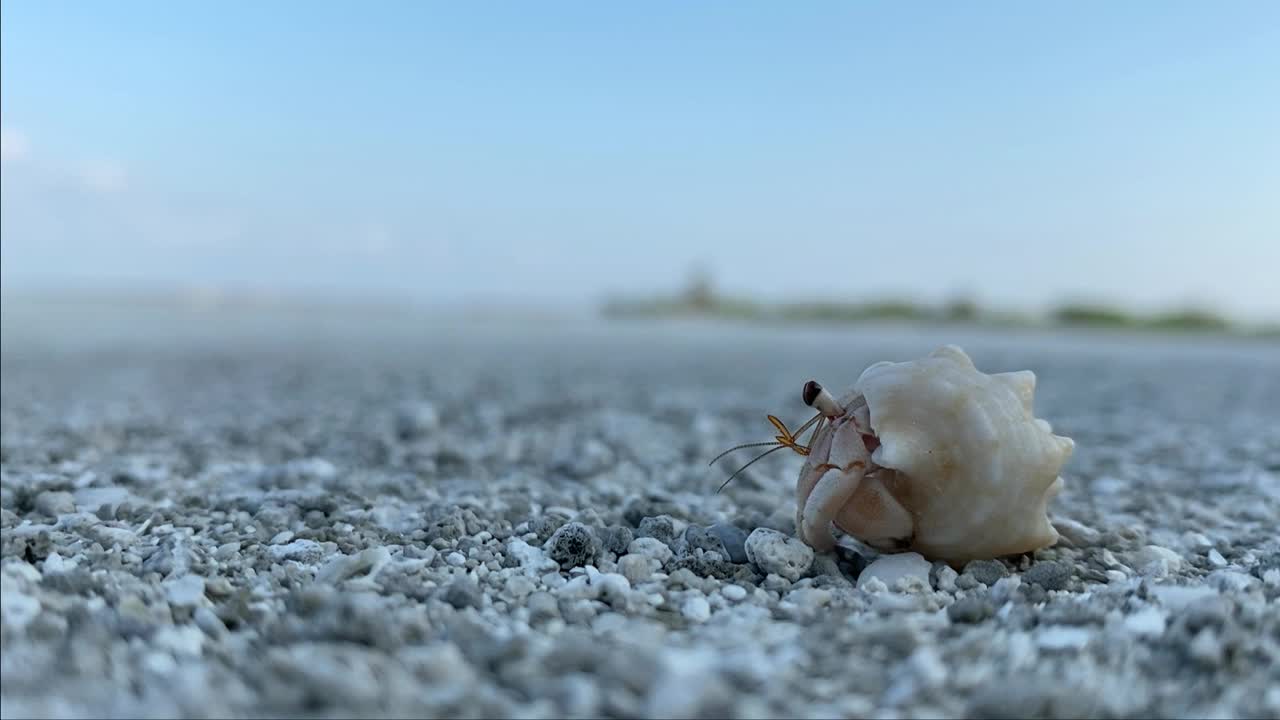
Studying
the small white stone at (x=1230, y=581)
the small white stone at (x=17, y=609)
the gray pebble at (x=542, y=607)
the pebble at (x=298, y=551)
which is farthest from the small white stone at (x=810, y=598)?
the small white stone at (x=17, y=609)

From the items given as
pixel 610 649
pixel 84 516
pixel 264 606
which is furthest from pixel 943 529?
pixel 84 516

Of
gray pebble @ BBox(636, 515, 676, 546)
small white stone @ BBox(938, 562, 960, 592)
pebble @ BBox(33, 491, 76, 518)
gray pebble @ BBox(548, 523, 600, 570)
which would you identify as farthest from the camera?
pebble @ BBox(33, 491, 76, 518)

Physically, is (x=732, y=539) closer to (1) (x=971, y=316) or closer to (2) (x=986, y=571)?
(2) (x=986, y=571)

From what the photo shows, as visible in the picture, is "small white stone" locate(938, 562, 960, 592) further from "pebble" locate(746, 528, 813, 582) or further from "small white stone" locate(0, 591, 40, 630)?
"small white stone" locate(0, 591, 40, 630)

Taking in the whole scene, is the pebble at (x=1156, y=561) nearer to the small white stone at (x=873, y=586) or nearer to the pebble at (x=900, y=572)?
the pebble at (x=900, y=572)

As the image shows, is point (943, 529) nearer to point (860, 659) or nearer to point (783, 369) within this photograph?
point (860, 659)

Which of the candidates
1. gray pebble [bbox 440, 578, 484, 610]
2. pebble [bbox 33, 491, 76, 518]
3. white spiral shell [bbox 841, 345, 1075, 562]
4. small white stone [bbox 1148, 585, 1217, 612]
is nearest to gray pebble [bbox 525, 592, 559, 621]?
gray pebble [bbox 440, 578, 484, 610]

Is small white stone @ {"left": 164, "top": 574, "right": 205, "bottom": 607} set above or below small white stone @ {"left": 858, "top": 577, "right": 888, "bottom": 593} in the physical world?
above
